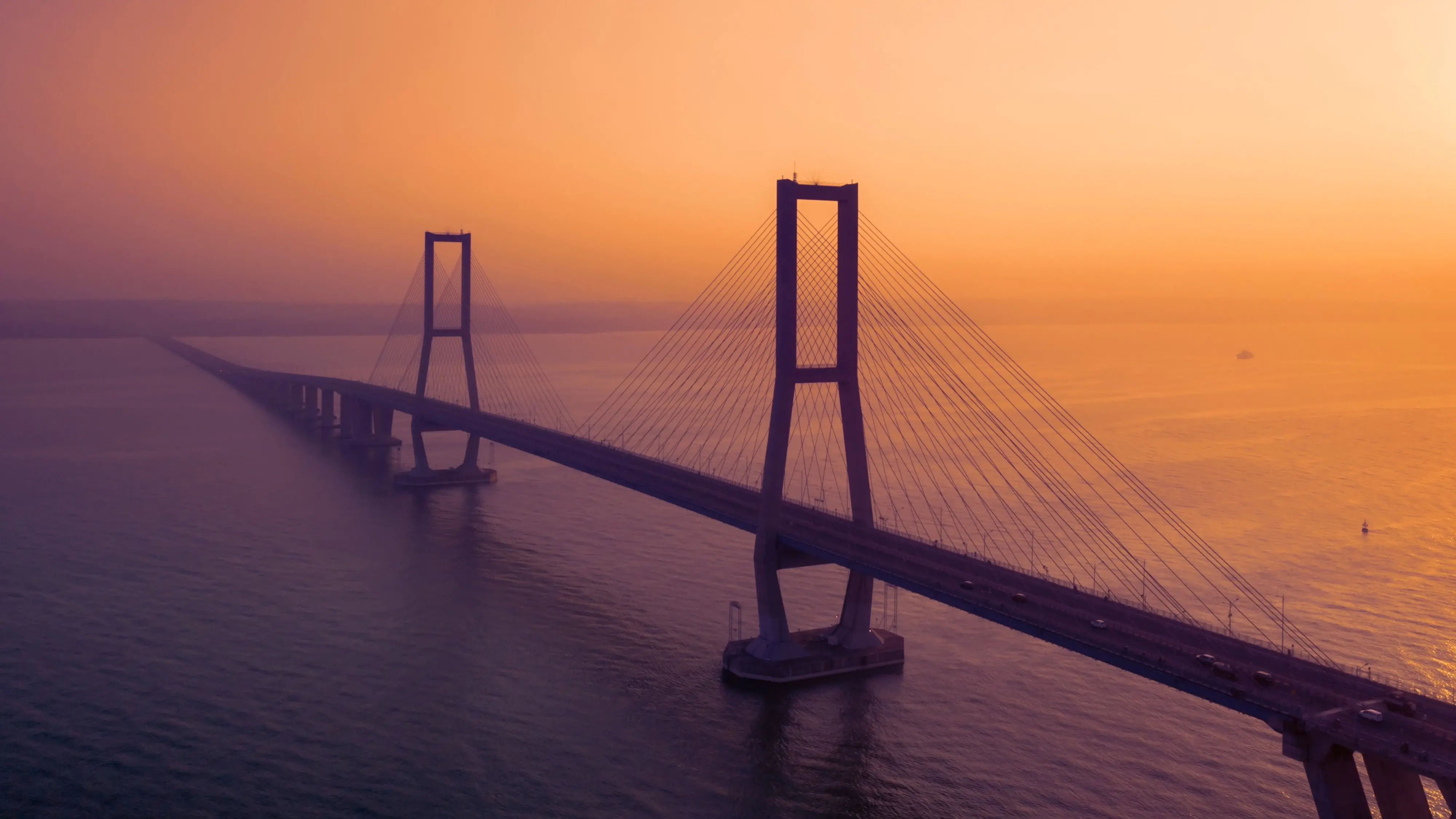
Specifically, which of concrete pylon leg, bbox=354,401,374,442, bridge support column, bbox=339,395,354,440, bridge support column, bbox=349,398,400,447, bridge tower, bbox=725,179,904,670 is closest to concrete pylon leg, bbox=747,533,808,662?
bridge tower, bbox=725,179,904,670

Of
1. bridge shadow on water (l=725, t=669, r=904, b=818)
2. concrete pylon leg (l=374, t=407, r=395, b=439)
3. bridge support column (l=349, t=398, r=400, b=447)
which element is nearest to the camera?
bridge shadow on water (l=725, t=669, r=904, b=818)

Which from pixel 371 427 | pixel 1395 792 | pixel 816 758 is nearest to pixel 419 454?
pixel 371 427

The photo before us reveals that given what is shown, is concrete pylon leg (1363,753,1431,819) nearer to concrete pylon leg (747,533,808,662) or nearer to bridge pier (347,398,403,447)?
concrete pylon leg (747,533,808,662)

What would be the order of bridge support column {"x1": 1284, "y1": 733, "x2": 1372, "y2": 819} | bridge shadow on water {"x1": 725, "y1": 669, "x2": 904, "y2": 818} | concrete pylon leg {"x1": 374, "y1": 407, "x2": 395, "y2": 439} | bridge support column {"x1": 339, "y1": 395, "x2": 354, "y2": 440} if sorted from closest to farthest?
bridge support column {"x1": 1284, "y1": 733, "x2": 1372, "y2": 819} < bridge shadow on water {"x1": 725, "y1": 669, "x2": 904, "y2": 818} < concrete pylon leg {"x1": 374, "y1": 407, "x2": 395, "y2": 439} < bridge support column {"x1": 339, "y1": 395, "x2": 354, "y2": 440}

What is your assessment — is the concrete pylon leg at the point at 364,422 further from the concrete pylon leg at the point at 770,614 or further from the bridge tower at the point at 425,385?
the concrete pylon leg at the point at 770,614

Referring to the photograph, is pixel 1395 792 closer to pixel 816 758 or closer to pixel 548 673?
pixel 816 758
